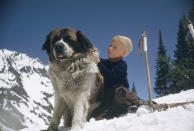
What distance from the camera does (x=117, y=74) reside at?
160 inches

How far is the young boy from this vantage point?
4.07 metres

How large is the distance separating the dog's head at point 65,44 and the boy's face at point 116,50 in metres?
0.49

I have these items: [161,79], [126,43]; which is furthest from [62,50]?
[161,79]

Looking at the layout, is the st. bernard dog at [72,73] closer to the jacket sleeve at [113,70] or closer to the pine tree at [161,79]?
the jacket sleeve at [113,70]

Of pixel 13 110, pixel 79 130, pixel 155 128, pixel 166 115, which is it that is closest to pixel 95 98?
pixel 79 130

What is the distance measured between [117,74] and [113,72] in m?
0.09

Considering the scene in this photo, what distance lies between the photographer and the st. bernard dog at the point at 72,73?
363 cm

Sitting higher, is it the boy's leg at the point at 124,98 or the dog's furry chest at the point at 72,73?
the dog's furry chest at the point at 72,73

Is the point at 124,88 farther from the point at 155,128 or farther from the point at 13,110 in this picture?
the point at 13,110

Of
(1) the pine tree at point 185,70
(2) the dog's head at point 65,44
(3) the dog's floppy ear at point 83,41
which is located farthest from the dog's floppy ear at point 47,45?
(1) the pine tree at point 185,70

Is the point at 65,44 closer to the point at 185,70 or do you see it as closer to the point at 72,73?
the point at 72,73

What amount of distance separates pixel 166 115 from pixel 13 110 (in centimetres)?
16992

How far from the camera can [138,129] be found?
2.47 metres

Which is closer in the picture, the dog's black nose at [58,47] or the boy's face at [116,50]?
the dog's black nose at [58,47]
